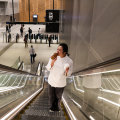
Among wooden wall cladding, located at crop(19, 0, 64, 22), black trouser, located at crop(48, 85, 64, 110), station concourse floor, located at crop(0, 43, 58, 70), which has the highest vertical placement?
wooden wall cladding, located at crop(19, 0, 64, 22)

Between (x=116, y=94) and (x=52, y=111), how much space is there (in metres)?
2.11

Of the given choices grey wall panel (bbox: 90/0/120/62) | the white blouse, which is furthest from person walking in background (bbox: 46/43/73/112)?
grey wall panel (bbox: 90/0/120/62)

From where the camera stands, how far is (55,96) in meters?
3.57

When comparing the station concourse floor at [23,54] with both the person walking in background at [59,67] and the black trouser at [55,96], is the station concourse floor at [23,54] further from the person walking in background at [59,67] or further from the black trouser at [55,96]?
the person walking in background at [59,67]

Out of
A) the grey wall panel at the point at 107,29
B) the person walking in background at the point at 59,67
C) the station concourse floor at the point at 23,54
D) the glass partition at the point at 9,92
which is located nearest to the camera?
the grey wall panel at the point at 107,29

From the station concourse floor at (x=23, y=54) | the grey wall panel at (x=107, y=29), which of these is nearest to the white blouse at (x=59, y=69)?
the grey wall panel at (x=107, y=29)

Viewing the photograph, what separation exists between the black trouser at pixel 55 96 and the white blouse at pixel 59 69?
0.59 ft

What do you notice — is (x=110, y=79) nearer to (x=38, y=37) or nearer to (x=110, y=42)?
Result: (x=110, y=42)

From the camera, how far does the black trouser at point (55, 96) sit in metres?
3.35

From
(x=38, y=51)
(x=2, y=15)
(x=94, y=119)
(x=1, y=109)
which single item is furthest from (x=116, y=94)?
(x=2, y=15)

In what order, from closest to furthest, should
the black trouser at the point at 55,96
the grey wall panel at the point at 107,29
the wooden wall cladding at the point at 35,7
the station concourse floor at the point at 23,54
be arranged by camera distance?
the grey wall panel at the point at 107,29 → the black trouser at the point at 55,96 → the station concourse floor at the point at 23,54 → the wooden wall cladding at the point at 35,7

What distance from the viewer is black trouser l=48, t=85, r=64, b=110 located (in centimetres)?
335

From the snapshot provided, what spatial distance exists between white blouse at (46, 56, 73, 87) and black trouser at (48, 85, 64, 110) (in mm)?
180

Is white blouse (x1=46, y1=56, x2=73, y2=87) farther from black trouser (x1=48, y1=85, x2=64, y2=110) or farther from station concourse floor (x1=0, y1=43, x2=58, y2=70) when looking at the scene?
station concourse floor (x1=0, y1=43, x2=58, y2=70)
